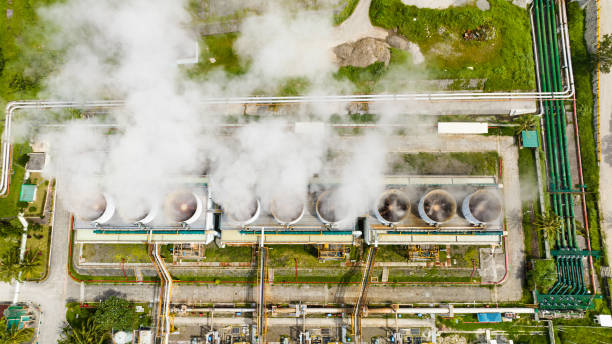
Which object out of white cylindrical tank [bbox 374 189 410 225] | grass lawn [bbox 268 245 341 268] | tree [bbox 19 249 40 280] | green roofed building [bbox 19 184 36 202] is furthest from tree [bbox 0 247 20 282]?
white cylindrical tank [bbox 374 189 410 225]

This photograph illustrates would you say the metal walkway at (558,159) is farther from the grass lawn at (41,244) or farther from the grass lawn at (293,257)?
the grass lawn at (41,244)

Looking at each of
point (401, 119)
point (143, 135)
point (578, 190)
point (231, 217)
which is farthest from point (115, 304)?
point (578, 190)

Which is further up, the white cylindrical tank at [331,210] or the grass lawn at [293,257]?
the white cylindrical tank at [331,210]

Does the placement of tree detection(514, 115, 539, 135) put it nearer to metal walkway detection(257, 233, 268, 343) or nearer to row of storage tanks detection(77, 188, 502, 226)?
row of storage tanks detection(77, 188, 502, 226)

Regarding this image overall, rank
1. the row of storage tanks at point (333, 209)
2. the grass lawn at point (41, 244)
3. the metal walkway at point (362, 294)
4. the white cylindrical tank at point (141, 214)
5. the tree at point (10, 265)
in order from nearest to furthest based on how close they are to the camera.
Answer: the row of storage tanks at point (333, 209) < the white cylindrical tank at point (141, 214) < the metal walkway at point (362, 294) < the tree at point (10, 265) < the grass lawn at point (41, 244)

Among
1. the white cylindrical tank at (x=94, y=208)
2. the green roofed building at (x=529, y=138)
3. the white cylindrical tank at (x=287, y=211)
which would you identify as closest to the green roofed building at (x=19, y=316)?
the white cylindrical tank at (x=94, y=208)

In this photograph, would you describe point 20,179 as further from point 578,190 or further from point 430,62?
point 578,190

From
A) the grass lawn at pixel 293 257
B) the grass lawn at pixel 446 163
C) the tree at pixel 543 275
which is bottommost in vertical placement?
the tree at pixel 543 275
